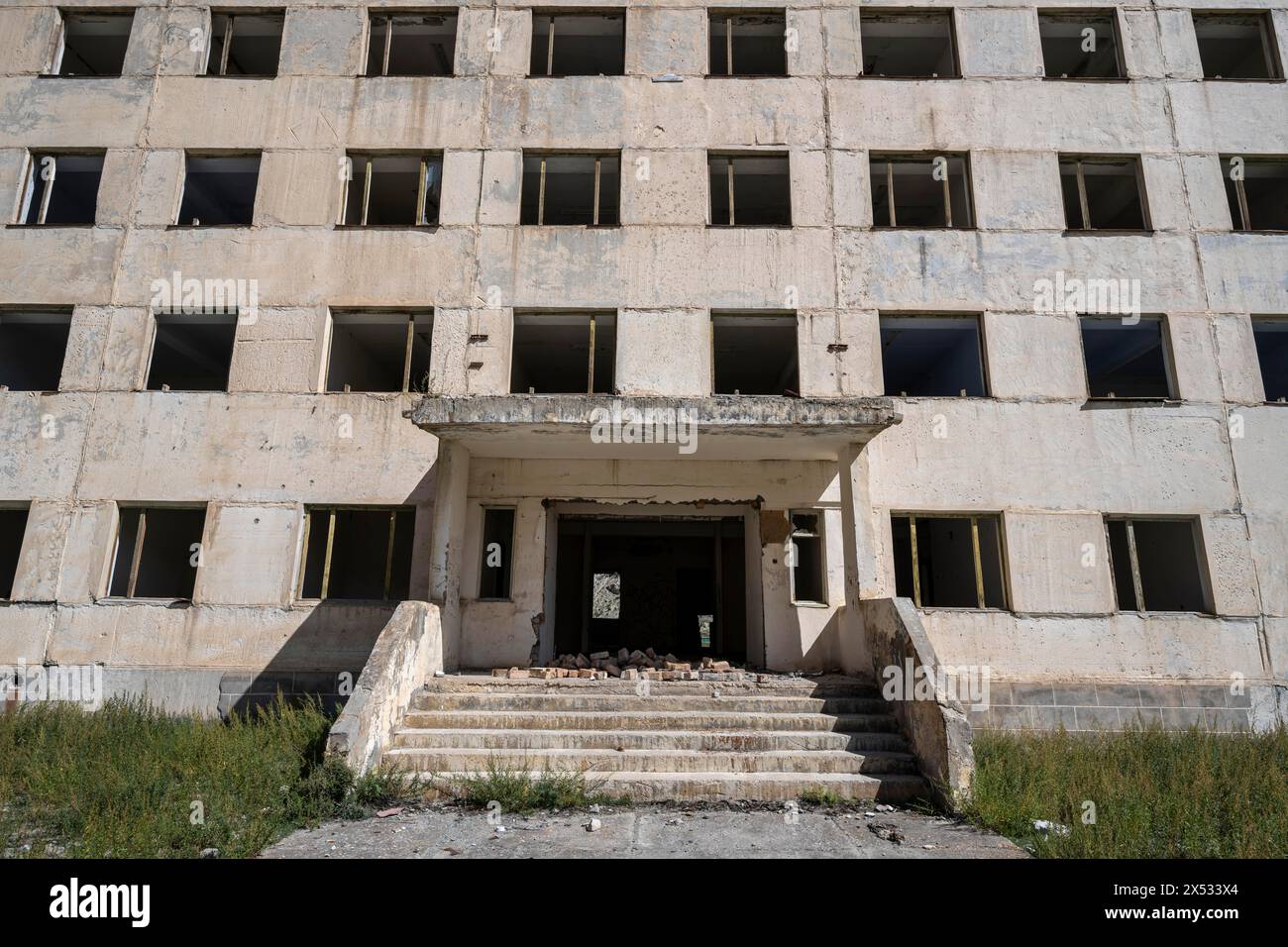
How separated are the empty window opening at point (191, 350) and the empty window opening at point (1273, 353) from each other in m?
16.6

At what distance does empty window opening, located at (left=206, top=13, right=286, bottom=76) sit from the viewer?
13.0 meters

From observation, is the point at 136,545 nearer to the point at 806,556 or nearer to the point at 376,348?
the point at 376,348

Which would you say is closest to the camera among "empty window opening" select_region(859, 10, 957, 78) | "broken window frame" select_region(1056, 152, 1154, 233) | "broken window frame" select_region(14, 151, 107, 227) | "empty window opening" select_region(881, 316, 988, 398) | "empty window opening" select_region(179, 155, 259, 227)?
"empty window opening" select_region(881, 316, 988, 398)

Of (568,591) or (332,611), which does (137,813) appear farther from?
(568,591)

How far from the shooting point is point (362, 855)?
519 cm

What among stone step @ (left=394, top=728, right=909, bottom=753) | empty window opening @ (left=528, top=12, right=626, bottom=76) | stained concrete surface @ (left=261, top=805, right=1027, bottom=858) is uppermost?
empty window opening @ (left=528, top=12, right=626, bottom=76)

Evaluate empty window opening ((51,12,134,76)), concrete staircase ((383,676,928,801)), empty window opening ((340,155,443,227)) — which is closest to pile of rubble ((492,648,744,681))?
concrete staircase ((383,676,928,801))

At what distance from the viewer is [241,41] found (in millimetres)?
13539

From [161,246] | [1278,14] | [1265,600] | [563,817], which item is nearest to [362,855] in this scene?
[563,817]

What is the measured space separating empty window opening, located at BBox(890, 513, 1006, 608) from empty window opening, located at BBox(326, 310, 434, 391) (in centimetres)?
805

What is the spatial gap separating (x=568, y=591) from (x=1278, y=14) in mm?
17212

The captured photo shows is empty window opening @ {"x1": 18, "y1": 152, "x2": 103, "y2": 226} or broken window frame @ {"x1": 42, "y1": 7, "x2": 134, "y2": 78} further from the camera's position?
broken window frame @ {"x1": 42, "y1": 7, "x2": 134, "y2": 78}

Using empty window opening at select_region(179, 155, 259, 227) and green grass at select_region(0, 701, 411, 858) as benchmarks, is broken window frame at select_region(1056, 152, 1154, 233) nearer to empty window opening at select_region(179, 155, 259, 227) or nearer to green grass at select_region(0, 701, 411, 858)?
green grass at select_region(0, 701, 411, 858)

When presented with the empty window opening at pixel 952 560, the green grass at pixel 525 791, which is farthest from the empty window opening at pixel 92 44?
the empty window opening at pixel 952 560
